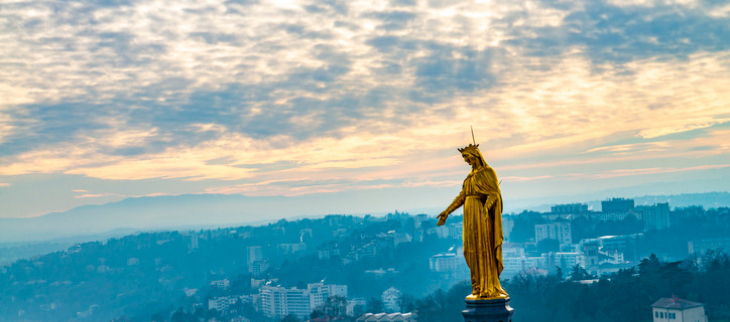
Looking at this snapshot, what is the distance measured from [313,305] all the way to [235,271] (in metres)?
50.4

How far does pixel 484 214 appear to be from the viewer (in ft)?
29.5

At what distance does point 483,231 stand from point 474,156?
0.69m

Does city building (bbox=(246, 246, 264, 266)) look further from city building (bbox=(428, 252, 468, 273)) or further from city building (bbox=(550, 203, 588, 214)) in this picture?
city building (bbox=(550, 203, 588, 214))

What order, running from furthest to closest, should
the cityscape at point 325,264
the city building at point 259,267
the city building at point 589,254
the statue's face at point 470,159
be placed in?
the city building at point 259,267, the city building at point 589,254, the cityscape at point 325,264, the statue's face at point 470,159

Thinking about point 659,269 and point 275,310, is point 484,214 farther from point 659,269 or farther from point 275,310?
point 275,310

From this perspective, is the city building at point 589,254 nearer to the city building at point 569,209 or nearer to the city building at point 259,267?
the city building at point 569,209

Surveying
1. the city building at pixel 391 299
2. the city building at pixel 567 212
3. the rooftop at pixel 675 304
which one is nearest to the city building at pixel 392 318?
the city building at pixel 391 299

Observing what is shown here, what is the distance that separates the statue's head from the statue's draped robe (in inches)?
2.3

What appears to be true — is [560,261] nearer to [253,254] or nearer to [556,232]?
[556,232]

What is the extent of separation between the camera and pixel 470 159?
9164 millimetres

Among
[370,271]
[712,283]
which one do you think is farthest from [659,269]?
[370,271]

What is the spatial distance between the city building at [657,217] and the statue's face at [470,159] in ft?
405

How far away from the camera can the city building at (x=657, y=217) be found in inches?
5057

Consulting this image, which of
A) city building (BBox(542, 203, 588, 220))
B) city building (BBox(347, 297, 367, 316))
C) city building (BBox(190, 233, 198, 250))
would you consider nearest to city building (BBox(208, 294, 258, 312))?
city building (BBox(347, 297, 367, 316))
